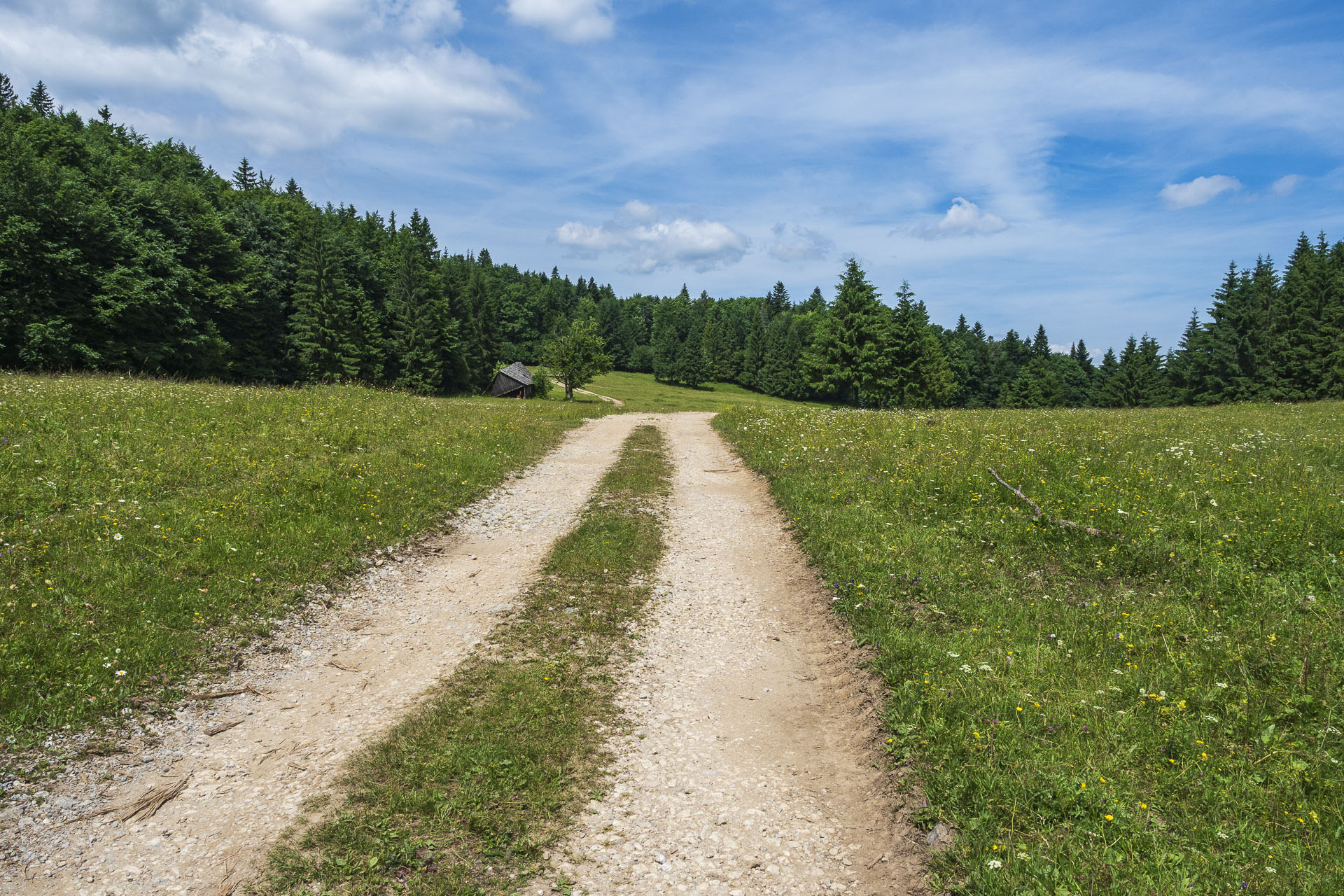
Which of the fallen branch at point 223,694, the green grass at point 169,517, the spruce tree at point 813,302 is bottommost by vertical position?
the fallen branch at point 223,694

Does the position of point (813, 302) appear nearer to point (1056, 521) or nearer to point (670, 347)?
point (670, 347)

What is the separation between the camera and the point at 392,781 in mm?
5125

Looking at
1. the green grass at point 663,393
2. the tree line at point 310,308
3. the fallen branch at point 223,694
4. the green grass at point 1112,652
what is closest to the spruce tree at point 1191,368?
the tree line at point 310,308

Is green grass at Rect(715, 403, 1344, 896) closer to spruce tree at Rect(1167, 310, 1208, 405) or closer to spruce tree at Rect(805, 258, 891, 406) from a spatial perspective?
spruce tree at Rect(805, 258, 891, 406)

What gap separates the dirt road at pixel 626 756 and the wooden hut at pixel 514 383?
67810 mm

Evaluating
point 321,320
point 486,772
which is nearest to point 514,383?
point 321,320

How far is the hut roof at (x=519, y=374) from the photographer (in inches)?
3019

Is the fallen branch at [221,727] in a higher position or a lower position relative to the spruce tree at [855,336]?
lower

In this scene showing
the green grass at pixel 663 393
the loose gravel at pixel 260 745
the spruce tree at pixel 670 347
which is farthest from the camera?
the spruce tree at pixel 670 347

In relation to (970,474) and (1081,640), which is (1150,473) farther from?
(1081,640)

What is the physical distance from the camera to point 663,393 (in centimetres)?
9406

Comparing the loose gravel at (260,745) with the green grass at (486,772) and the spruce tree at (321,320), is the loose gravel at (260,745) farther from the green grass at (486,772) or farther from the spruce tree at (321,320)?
the spruce tree at (321,320)

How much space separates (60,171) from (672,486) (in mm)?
47837

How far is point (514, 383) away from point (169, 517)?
227ft
